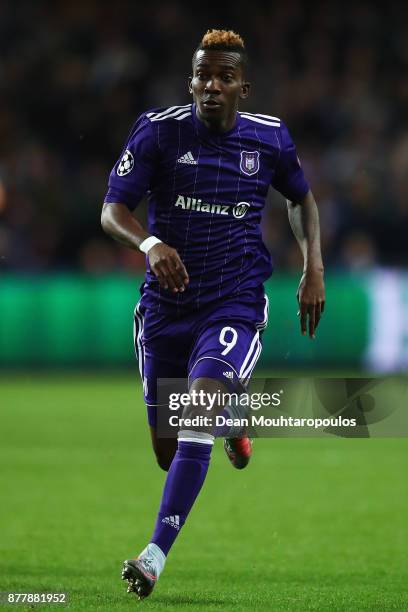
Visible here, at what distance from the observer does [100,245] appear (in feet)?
53.4

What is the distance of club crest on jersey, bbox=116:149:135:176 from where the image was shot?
5.56 m

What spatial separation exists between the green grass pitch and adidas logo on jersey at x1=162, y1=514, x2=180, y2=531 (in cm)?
29

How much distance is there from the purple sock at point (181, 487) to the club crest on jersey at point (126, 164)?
1.20 metres

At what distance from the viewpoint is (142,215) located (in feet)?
49.8

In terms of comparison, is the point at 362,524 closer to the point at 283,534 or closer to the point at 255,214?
the point at 283,534

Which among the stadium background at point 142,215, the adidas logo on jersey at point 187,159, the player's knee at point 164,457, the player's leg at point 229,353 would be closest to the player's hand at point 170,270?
the player's leg at point 229,353

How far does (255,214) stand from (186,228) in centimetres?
35

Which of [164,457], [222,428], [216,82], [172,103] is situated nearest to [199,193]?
[216,82]

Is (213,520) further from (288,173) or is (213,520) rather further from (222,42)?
(222,42)

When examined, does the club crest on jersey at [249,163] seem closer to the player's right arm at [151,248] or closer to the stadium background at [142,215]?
the player's right arm at [151,248]

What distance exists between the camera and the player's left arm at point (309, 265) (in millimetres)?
5719

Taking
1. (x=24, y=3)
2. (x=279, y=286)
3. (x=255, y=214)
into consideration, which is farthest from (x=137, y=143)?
(x=24, y=3)

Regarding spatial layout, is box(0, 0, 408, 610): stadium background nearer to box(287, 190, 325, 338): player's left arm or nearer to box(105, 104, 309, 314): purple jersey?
box(287, 190, 325, 338): player's left arm

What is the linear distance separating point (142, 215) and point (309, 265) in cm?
949
